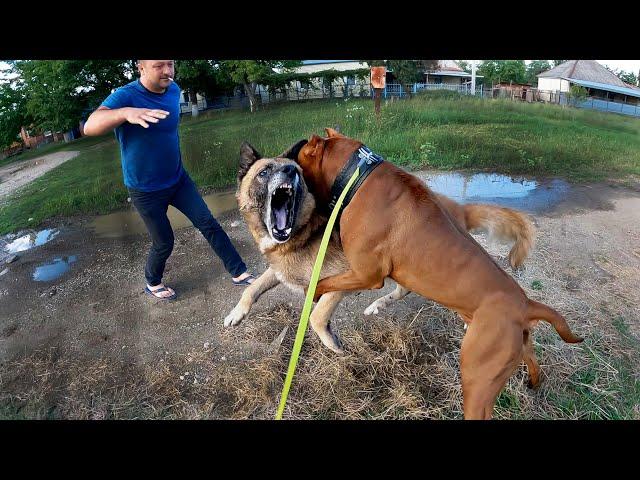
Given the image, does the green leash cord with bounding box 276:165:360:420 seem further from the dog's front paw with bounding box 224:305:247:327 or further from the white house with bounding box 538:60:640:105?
the white house with bounding box 538:60:640:105

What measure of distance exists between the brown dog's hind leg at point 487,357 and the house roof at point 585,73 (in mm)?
2361

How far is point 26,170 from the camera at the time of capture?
387 cm

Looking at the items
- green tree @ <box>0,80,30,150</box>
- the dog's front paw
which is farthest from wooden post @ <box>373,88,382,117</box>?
green tree @ <box>0,80,30,150</box>

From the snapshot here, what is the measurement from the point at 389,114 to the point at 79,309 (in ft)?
13.2

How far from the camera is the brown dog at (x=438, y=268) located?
2.08 m

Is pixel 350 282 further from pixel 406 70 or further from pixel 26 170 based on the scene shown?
pixel 26 170

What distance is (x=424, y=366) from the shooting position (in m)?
3.14

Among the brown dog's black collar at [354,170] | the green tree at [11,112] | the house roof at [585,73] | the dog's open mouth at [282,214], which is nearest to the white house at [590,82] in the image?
the house roof at [585,73]

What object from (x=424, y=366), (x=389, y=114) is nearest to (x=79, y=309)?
(x=424, y=366)

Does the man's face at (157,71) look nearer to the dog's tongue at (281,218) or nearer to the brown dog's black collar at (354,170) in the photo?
the dog's tongue at (281,218)

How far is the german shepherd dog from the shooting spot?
3.09 metres
